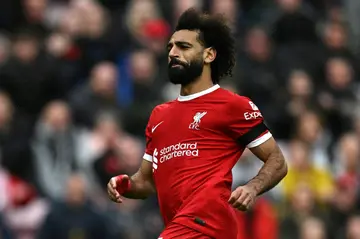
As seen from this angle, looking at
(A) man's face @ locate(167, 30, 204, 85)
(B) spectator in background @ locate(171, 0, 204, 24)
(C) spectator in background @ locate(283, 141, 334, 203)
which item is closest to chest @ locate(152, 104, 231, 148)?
(A) man's face @ locate(167, 30, 204, 85)

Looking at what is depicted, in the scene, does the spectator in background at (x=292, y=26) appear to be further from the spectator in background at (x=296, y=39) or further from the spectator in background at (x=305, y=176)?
the spectator in background at (x=305, y=176)

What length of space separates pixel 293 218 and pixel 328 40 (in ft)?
13.4

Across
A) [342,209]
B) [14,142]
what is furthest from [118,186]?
[342,209]

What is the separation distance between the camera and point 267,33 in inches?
676

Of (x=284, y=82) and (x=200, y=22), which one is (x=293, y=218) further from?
(x=200, y=22)

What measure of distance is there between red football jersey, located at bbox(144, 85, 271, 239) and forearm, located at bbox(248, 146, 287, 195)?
0.14 m

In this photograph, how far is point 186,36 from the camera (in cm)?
812

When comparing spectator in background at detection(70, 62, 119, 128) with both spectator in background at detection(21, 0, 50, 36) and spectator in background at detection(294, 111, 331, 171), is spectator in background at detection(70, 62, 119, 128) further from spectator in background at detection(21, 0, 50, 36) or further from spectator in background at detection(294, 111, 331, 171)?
spectator in background at detection(294, 111, 331, 171)

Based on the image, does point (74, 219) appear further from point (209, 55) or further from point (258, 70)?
point (209, 55)

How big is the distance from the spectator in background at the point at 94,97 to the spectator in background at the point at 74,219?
1.27 meters

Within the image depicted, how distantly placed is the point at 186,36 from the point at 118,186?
3.75ft

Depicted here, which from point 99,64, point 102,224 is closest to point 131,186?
point 102,224

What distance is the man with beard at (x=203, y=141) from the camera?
7891 millimetres

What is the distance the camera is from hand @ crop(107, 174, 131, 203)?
26.6 ft
